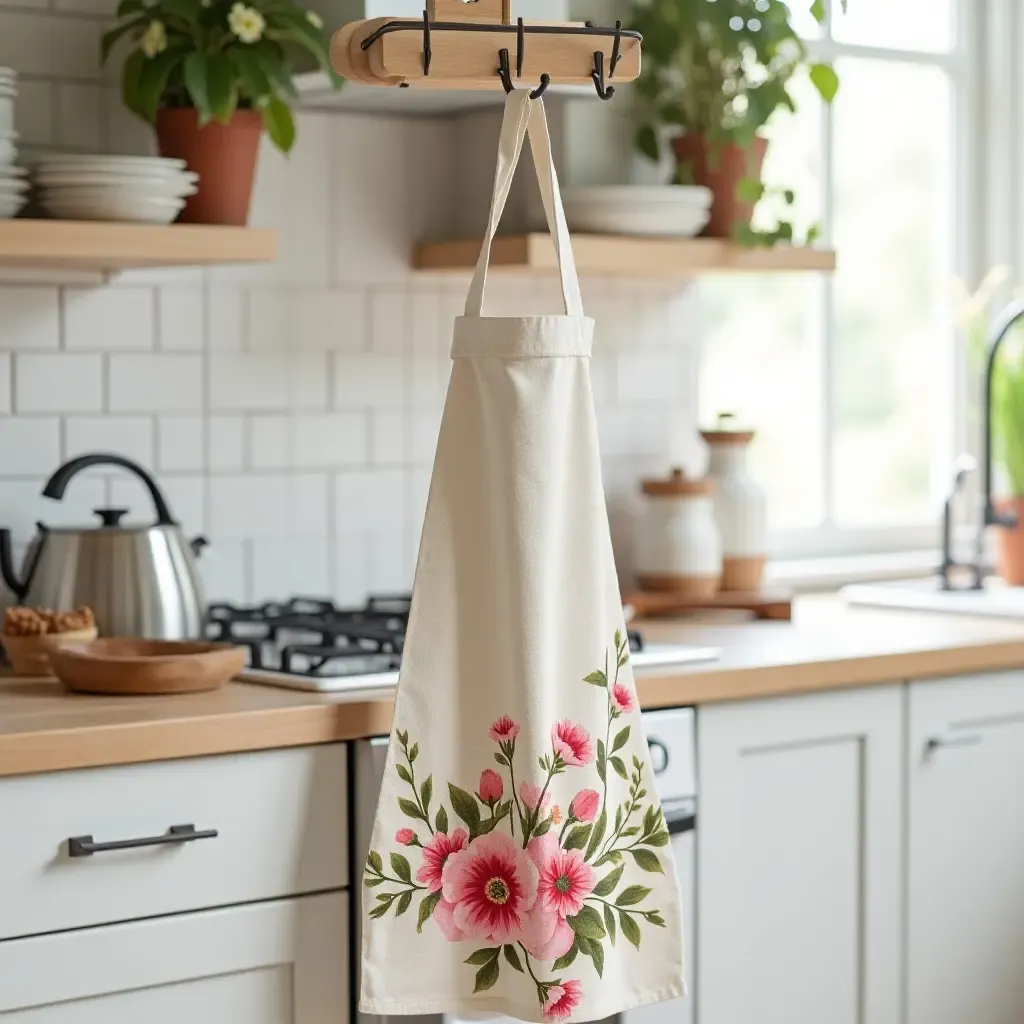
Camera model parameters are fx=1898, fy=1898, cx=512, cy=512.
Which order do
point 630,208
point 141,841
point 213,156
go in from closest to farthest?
1. point 141,841
2. point 213,156
3. point 630,208

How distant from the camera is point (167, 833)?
7.63 ft

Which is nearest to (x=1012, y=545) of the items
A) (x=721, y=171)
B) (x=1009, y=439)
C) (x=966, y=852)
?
(x=1009, y=439)

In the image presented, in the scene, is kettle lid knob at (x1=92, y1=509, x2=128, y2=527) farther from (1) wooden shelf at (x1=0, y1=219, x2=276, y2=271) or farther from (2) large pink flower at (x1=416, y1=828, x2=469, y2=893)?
(2) large pink flower at (x1=416, y1=828, x2=469, y2=893)

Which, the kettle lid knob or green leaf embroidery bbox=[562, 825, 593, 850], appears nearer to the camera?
green leaf embroidery bbox=[562, 825, 593, 850]

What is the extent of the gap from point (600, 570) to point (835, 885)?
1252 millimetres

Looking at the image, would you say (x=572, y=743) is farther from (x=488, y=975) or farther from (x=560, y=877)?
(x=488, y=975)

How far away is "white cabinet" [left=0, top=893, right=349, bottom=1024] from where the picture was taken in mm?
2258

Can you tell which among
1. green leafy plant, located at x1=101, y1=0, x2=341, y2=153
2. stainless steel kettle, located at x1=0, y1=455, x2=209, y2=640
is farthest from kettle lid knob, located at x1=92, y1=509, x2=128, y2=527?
green leafy plant, located at x1=101, y1=0, x2=341, y2=153

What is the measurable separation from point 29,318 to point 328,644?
75cm

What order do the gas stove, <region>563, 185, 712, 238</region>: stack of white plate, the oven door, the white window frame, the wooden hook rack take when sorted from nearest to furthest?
1. the wooden hook rack
2. the gas stove
3. the oven door
4. <region>563, 185, 712, 238</region>: stack of white plate
5. the white window frame

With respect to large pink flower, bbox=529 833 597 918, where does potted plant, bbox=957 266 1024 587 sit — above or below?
above

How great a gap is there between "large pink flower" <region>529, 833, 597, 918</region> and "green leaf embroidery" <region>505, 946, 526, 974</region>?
0.08 meters

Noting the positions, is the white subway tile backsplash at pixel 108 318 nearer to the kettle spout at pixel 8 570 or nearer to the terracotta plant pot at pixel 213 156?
the terracotta plant pot at pixel 213 156

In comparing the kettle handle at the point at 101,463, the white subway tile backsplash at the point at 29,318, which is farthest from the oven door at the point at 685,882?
the white subway tile backsplash at the point at 29,318
